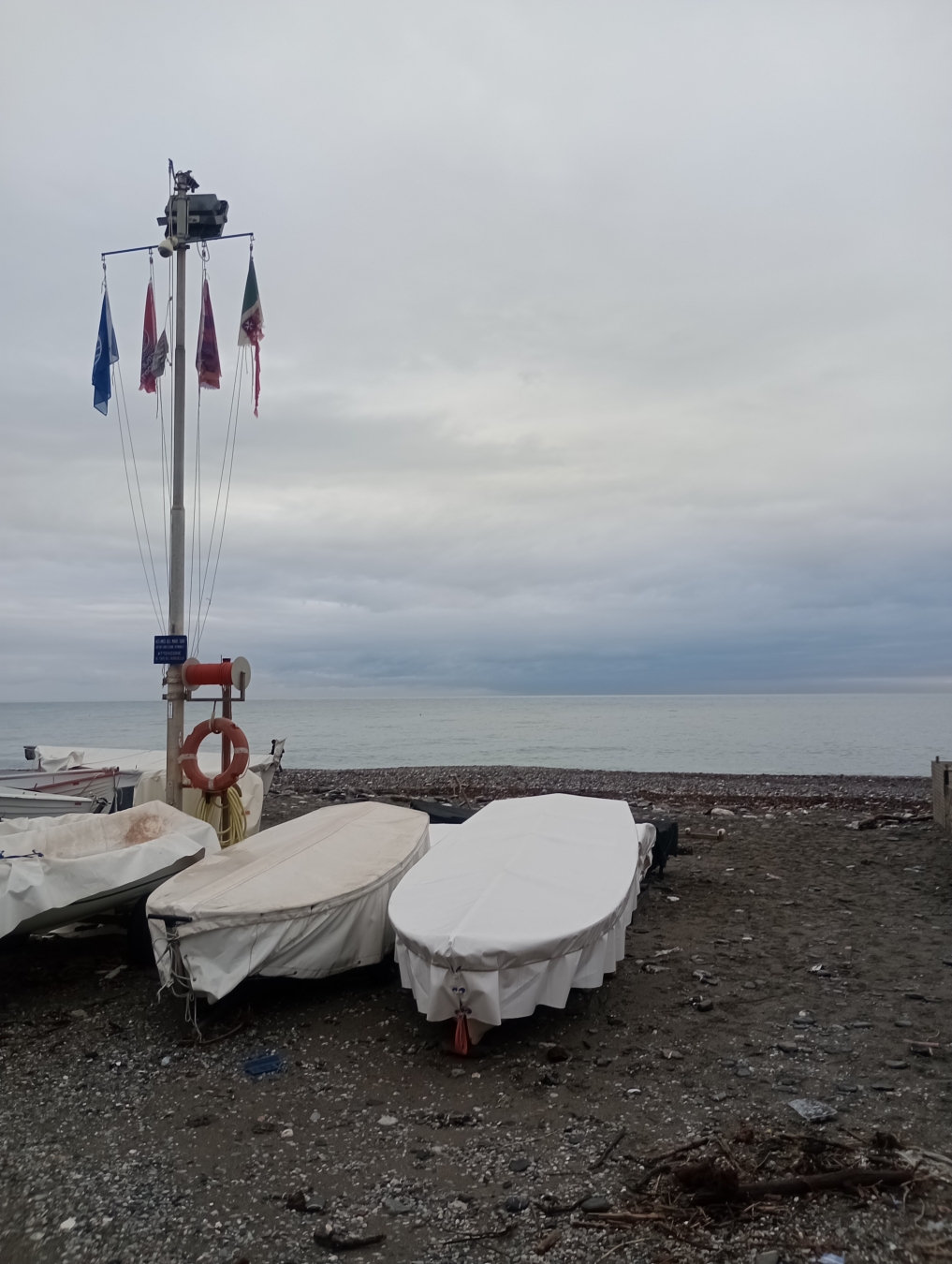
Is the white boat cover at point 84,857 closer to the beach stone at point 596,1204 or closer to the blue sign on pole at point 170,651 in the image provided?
the blue sign on pole at point 170,651

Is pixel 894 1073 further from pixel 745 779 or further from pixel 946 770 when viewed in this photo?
pixel 745 779

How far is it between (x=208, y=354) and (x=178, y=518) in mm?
2292

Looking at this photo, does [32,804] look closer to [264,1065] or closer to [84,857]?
[84,857]

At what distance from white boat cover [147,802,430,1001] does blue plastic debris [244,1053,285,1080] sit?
21.5 inches

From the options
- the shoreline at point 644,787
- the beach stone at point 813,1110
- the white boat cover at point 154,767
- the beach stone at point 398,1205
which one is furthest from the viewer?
the shoreline at point 644,787

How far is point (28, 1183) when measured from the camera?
495cm

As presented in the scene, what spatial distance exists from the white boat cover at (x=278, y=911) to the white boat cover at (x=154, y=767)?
3.69 metres

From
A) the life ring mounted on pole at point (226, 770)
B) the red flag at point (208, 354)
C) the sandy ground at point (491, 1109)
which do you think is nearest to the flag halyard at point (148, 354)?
the red flag at point (208, 354)

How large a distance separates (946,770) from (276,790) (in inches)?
712

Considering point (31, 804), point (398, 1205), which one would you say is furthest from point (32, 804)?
point (398, 1205)

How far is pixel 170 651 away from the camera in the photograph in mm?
11273

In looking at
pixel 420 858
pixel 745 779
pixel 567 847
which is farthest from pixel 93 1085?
pixel 745 779

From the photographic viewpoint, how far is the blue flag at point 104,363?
1225 centimetres

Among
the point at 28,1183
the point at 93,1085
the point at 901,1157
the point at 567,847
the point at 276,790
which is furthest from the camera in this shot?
the point at 276,790
